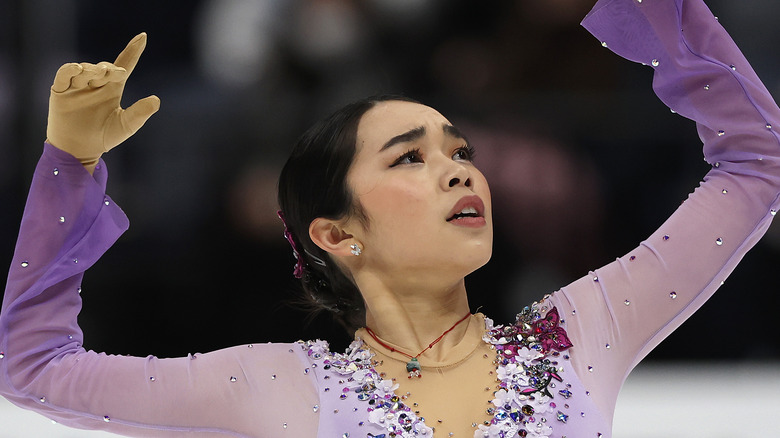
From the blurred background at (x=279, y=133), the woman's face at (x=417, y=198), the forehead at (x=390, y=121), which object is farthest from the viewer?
the blurred background at (x=279, y=133)

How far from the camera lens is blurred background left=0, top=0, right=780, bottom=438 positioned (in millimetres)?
2598

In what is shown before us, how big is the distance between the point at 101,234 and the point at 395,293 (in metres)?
0.61

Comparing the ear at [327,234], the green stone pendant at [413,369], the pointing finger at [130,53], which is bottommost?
the green stone pendant at [413,369]

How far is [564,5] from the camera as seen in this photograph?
2725 mm

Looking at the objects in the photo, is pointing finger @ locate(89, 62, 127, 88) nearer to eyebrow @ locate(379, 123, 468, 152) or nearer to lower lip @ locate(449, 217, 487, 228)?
eyebrow @ locate(379, 123, 468, 152)

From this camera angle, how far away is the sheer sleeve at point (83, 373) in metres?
1.77

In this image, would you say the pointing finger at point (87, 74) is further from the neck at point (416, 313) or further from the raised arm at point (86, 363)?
the neck at point (416, 313)

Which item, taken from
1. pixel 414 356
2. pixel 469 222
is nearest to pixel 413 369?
pixel 414 356

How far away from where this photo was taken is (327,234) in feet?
6.53

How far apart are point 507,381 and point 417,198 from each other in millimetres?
394

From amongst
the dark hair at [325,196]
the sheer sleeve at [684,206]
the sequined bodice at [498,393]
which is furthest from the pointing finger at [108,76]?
the sheer sleeve at [684,206]

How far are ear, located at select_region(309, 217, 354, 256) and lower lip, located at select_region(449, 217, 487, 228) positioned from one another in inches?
10.2

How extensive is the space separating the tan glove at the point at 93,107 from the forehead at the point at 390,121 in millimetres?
436

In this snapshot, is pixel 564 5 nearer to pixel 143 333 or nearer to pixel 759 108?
pixel 759 108
